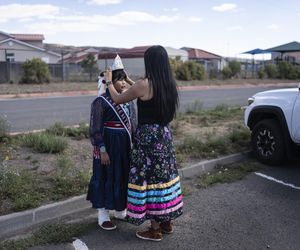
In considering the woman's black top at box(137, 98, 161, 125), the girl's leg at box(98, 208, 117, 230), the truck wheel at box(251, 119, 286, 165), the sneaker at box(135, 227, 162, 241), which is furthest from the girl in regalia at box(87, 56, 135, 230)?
the truck wheel at box(251, 119, 286, 165)

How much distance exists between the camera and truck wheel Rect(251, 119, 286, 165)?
6828mm

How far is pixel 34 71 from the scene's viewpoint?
2719 cm

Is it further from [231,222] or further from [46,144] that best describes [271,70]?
[231,222]

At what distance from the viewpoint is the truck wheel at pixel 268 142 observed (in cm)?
683

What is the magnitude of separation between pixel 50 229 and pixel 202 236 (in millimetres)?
1586

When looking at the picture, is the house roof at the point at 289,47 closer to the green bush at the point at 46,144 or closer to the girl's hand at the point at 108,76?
the green bush at the point at 46,144

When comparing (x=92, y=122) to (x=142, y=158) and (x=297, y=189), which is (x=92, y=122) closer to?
(x=142, y=158)

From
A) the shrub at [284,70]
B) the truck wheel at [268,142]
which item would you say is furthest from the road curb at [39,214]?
the shrub at [284,70]

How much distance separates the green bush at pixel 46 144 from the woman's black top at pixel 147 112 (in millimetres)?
3077

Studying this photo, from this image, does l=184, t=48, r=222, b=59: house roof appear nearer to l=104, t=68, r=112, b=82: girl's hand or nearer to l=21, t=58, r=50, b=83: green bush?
l=21, t=58, r=50, b=83: green bush

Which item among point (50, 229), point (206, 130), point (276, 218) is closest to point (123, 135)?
point (50, 229)

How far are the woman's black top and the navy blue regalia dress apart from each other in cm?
22

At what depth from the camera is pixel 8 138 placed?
743 centimetres

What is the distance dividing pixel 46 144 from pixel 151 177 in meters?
3.18
